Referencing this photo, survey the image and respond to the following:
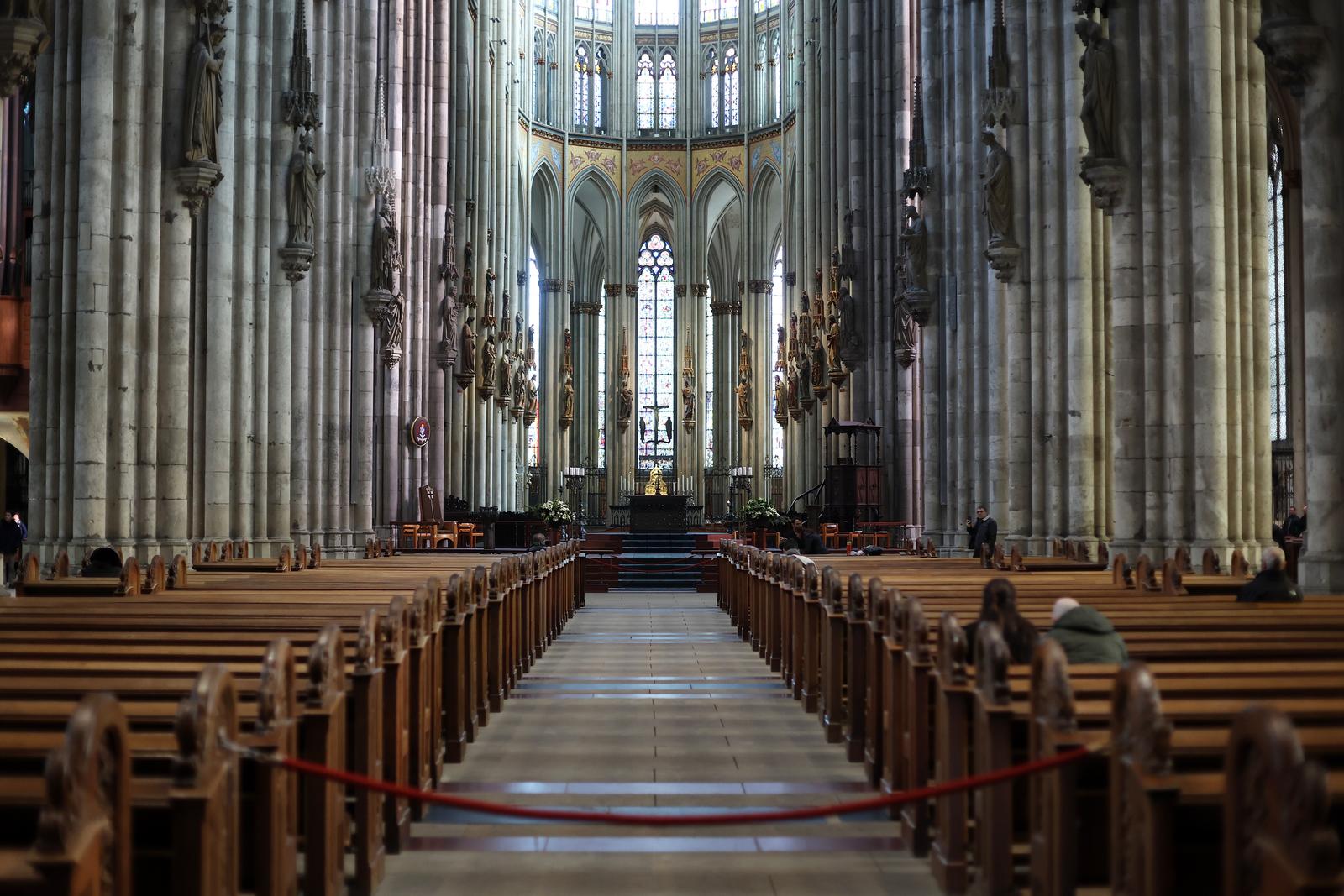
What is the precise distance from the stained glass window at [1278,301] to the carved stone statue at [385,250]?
17.9 m

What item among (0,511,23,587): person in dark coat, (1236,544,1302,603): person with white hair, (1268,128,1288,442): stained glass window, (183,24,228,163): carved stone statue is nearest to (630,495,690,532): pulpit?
(1268,128,1288,442): stained glass window

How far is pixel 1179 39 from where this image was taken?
15.0m

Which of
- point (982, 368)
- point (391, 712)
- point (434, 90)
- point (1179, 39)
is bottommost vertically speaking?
point (391, 712)

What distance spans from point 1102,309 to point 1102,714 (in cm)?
1507

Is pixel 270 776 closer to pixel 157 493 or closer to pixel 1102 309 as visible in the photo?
pixel 157 493

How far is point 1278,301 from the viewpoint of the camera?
28875mm

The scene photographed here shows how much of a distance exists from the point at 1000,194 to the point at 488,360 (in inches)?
920

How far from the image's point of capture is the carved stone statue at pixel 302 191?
20.2 m

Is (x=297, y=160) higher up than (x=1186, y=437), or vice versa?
(x=297, y=160)

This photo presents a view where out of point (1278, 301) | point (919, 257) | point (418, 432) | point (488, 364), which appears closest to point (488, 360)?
point (488, 364)

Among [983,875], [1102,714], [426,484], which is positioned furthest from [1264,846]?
[426,484]

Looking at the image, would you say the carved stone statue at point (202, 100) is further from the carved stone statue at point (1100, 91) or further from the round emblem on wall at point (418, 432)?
the round emblem on wall at point (418, 432)

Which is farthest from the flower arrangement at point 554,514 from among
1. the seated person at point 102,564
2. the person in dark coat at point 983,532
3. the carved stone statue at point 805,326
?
the seated person at point 102,564

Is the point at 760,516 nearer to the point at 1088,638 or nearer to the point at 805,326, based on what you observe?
the point at 805,326
